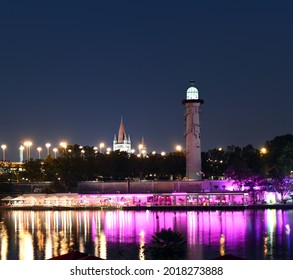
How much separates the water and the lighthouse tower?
615 inches

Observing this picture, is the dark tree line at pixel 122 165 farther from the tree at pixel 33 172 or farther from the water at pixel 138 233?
the water at pixel 138 233

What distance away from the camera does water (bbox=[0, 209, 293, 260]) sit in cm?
4062

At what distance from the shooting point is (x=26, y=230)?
56.0 metres

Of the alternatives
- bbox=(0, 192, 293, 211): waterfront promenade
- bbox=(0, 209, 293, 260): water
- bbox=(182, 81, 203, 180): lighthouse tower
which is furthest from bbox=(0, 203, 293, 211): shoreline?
bbox=(182, 81, 203, 180): lighthouse tower

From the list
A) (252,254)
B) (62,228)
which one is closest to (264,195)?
(62,228)

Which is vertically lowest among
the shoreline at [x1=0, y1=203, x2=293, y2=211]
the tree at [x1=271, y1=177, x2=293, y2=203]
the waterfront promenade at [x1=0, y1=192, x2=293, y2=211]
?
the shoreline at [x1=0, y1=203, x2=293, y2=211]

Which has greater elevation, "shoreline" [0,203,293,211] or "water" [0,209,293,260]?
"shoreline" [0,203,293,211]

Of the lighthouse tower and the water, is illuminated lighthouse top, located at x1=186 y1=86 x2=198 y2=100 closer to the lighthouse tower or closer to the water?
the lighthouse tower

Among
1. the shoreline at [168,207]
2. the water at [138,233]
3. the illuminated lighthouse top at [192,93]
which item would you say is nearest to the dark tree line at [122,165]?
the illuminated lighthouse top at [192,93]

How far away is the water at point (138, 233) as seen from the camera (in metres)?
40.6

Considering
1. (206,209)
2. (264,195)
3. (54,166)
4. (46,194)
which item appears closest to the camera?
(206,209)

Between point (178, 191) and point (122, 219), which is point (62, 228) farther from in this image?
point (178, 191)

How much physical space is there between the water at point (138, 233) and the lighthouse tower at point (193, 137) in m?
15.6

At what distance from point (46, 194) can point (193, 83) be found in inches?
1153
